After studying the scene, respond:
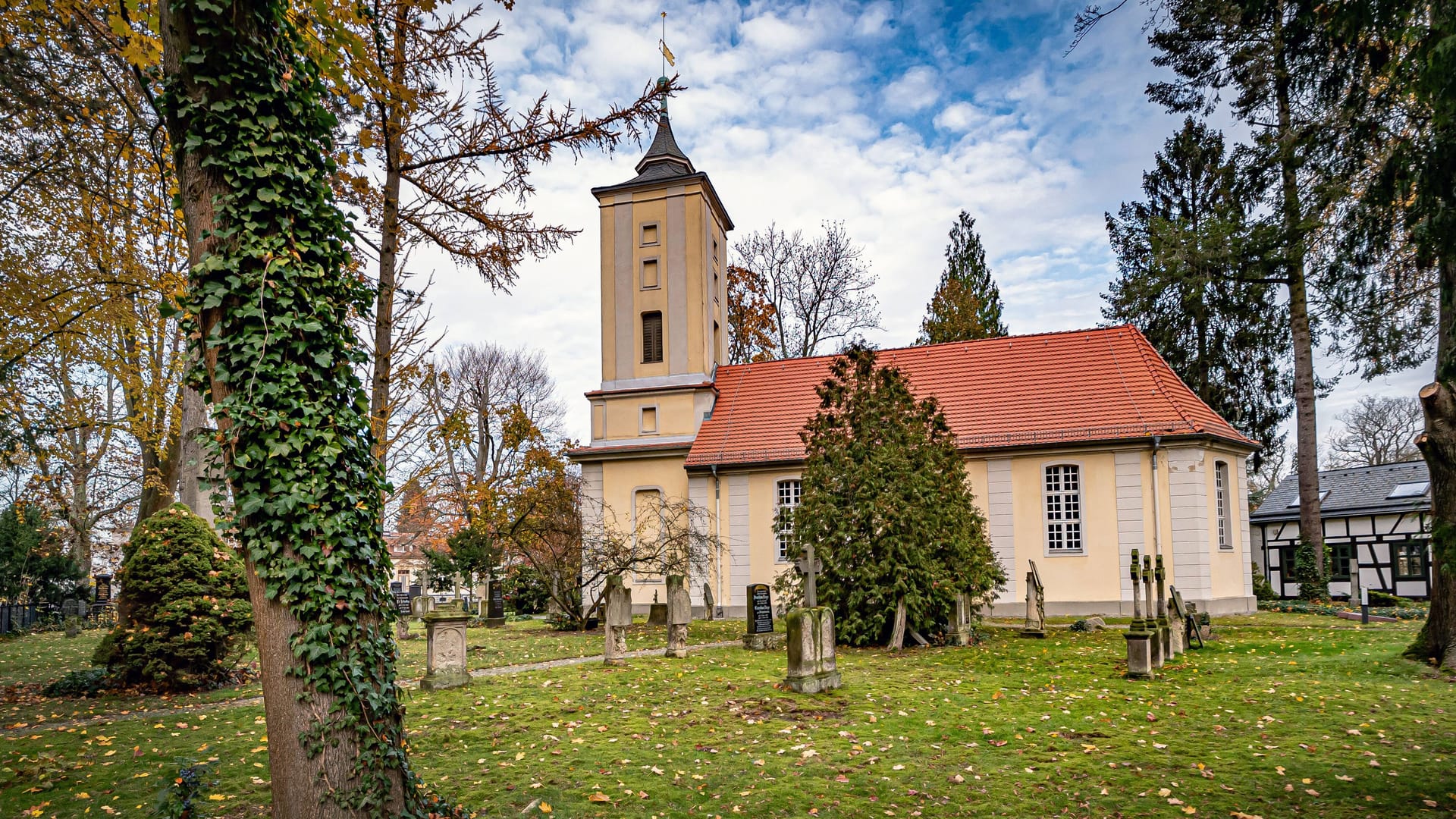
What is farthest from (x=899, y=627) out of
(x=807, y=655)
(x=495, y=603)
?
(x=495, y=603)

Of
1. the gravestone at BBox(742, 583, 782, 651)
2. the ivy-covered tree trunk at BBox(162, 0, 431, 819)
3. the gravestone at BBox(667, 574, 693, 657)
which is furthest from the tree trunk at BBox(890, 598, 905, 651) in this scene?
the ivy-covered tree trunk at BBox(162, 0, 431, 819)

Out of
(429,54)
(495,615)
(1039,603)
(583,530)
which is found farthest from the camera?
(495,615)

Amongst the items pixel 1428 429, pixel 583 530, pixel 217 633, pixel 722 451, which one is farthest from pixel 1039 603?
pixel 217 633

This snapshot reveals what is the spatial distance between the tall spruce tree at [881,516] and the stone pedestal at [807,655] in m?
4.96

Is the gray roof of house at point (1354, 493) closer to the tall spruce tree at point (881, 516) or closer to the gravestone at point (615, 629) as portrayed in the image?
the tall spruce tree at point (881, 516)

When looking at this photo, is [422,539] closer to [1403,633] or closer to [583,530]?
[583,530]

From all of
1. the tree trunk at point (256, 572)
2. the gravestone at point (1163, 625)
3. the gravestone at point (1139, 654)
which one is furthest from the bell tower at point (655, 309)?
the tree trunk at point (256, 572)

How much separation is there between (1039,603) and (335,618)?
52.1 ft

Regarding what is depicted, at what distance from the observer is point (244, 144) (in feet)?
15.3

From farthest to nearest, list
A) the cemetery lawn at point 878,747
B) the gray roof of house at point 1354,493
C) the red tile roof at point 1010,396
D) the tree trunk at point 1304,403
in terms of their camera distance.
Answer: the gray roof of house at point 1354,493
the tree trunk at point 1304,403
the red tile roof at point 1010,396
the cemetery lawn at point 878,747

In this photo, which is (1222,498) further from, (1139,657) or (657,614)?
(657,614)

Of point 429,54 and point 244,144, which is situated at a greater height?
point 429,54

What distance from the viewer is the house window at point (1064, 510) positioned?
72.2 feet

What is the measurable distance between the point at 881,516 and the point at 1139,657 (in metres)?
5.42
